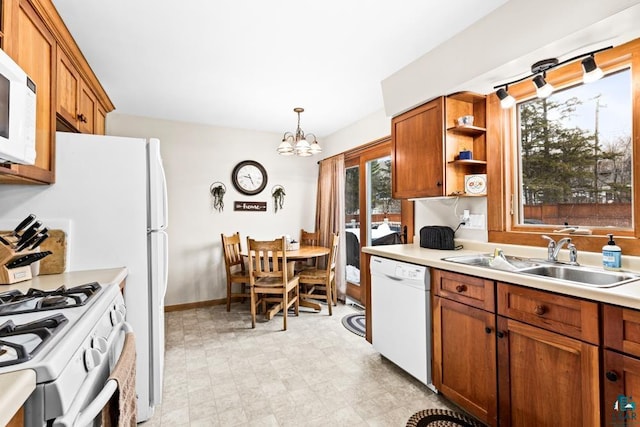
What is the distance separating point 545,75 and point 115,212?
2708mm

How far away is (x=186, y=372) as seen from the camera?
239 centimetres

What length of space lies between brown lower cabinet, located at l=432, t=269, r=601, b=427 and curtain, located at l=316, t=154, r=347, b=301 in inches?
87.0

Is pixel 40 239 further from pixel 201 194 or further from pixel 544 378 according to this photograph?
pixel 544 378

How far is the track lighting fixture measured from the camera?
5.23 ft

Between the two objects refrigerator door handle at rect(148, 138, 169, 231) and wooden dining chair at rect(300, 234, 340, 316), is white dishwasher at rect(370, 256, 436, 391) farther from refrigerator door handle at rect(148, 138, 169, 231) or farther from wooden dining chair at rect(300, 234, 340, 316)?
refrigerator door handle at rect(148, 138, 169, 231)

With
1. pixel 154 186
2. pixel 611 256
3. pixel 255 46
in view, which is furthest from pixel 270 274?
pixel 611 256

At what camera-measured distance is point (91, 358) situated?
90cm

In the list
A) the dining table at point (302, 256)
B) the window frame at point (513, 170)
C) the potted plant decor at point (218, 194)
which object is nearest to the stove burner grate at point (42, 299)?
the dining table at point (302, 256)

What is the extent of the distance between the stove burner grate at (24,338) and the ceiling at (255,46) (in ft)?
5.83

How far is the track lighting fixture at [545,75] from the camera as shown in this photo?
1593 mm

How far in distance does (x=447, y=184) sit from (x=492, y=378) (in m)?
1.30

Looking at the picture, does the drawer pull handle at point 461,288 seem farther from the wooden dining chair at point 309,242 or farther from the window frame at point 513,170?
the wooden dining chair at point 309,242

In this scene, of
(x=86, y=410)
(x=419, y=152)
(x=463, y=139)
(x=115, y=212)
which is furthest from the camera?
(x=419, y=152)

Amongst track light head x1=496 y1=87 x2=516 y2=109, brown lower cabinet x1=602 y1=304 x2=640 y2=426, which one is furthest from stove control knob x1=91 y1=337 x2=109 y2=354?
track light head x1=496 y1=87 x2=516 y2=109
